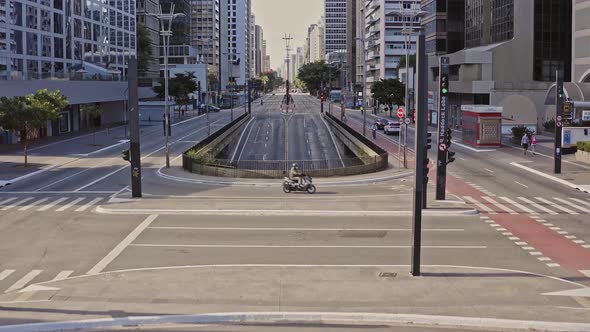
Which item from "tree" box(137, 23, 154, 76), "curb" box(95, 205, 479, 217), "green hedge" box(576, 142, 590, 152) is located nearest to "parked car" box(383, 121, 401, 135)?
"green hedge" box(576, 142, 590, 152)

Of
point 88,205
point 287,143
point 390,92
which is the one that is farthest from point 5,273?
point 390,92

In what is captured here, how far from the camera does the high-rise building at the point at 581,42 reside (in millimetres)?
76938

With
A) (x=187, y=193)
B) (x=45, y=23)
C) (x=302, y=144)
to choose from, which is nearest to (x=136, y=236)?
(x=187, y=193)

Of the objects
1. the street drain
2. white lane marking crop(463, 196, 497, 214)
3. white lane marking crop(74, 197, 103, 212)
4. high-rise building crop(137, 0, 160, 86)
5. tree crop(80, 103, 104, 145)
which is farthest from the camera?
high-rise building crop(137, 0, 160, 86)

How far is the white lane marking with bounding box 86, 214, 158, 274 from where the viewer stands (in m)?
21.3

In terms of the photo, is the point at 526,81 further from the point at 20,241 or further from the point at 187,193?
the point at 20,241

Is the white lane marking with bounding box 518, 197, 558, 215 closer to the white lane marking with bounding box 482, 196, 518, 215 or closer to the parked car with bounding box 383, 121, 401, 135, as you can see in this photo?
the white lane marking with bounding box 482, 196, 518, 215

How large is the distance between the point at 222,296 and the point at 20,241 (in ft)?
36.4

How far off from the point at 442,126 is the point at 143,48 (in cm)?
12772

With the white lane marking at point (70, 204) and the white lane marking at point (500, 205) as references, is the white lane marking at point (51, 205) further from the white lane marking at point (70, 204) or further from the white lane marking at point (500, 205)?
the white lane marking at point (500, 205)

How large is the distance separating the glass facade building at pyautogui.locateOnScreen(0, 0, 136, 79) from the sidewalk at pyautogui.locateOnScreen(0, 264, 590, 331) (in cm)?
5042

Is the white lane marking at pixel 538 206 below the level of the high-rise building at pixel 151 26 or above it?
below

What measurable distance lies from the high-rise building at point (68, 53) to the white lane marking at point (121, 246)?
1555 inches

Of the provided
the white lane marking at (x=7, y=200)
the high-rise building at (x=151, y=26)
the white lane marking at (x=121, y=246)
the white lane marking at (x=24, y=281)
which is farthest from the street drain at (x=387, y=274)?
the high-rise building at (x=151, y=26)
